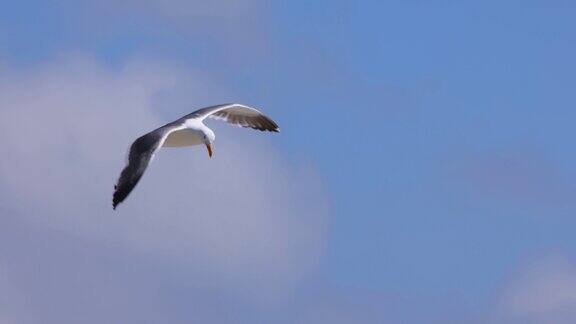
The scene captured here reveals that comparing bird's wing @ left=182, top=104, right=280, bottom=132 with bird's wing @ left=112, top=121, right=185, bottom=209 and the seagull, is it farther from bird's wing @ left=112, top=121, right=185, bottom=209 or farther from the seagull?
bird's wing @ left=112, top=121, right=185, bottom=209

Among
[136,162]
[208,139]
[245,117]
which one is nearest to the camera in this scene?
[136,162]

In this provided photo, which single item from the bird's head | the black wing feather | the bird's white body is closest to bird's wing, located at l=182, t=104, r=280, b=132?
the bird's white body

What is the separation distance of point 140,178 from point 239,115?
336 inches

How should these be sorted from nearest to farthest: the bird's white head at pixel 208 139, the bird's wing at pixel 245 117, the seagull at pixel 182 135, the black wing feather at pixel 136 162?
the black wing feather at pixel 136 162 < the seagull at pixel 182 135 < the bird's white head at pixel 208 139 < the bird's wing at pixel 245 117

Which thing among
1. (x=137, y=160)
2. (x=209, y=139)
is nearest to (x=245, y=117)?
(x=209, y=139)

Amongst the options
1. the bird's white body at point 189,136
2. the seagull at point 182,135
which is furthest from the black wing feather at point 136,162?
the bird's white body at point 189,136

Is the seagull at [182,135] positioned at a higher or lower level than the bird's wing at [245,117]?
lower

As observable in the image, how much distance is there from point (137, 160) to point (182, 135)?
287 cm

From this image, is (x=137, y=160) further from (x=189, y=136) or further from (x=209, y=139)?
(x=189, y=136)

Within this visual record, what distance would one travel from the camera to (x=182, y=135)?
37094 mm

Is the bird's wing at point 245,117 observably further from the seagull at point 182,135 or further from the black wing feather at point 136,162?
the black wing feather at point 136,162

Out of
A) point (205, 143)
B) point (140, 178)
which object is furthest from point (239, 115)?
point (140, 178)

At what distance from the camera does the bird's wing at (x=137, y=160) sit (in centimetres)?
3328

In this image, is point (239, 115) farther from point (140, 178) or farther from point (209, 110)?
point (140, 178)
